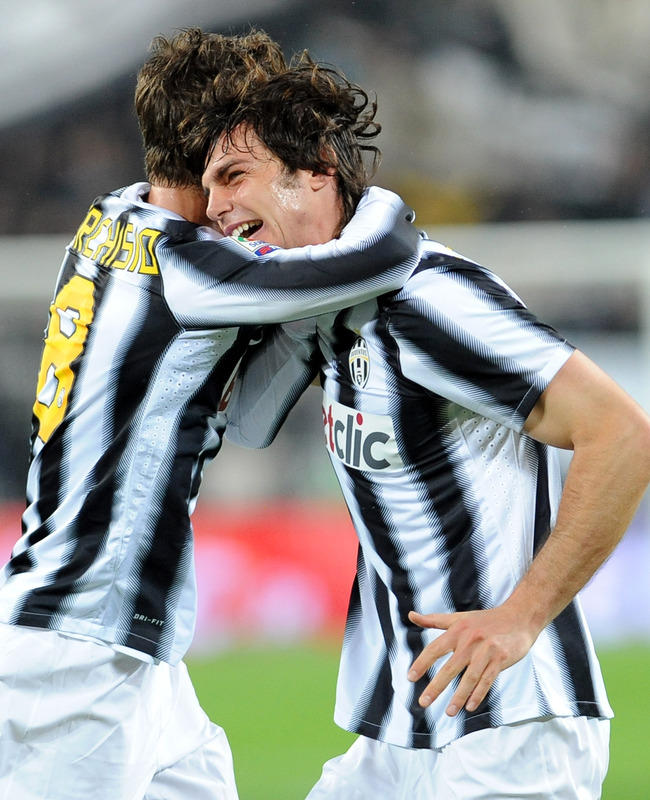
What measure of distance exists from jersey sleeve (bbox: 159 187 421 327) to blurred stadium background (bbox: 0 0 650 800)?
15.3 feet

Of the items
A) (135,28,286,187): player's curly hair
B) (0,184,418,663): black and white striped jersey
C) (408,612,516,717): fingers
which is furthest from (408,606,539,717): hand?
(135,28,286,187): player's curly hair

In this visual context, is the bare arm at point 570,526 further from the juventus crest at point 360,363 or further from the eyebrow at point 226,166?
the eyebrow at point 226,166

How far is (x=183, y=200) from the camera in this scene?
8.11 ft

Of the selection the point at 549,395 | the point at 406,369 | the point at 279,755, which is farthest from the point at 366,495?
the point at 279,755

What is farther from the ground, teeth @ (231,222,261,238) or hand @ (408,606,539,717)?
teeth @ (231,222,261,238)

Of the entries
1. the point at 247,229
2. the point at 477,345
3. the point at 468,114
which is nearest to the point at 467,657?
the point at 477,345

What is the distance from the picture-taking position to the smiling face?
232cm

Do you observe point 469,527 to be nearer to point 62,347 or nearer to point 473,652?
point 473,652

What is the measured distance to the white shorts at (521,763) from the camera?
1912 mm

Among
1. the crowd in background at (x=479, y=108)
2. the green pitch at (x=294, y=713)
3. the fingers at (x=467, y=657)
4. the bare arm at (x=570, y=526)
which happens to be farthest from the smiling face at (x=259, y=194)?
the crowd in background at (x=479, y=108)

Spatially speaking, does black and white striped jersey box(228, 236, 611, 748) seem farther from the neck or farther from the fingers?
the neck

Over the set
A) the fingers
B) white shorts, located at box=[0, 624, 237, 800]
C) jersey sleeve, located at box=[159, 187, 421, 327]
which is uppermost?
jersey sleeve, located at box=[159, 187, 421, 327]

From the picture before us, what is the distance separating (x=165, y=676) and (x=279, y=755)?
2.90 metres

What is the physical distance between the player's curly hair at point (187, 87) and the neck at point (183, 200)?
2 cm
